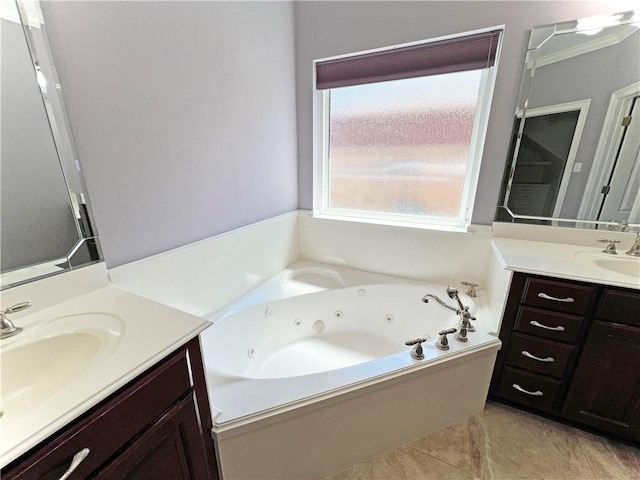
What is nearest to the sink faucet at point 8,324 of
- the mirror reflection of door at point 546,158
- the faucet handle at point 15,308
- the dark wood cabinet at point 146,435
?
the faucet handle at point 15,308

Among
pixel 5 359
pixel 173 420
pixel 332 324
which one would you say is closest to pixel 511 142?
pixel 332 324

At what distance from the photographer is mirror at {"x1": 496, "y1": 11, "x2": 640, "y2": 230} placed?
1420mm

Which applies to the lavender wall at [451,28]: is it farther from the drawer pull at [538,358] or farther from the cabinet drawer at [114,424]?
the cabinet drawer at [114,424]

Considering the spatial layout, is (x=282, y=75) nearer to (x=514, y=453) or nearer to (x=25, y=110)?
(x=25, y=110)

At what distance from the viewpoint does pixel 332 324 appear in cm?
204

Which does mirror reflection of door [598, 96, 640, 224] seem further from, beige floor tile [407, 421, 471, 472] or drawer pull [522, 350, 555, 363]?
beige floor tile [407, 421, 471, 472]

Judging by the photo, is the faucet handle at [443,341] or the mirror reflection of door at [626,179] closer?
the faucet handle at [443,341]

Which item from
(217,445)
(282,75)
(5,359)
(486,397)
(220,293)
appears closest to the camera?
(5,359)

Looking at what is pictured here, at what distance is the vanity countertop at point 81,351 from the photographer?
0.55 meters

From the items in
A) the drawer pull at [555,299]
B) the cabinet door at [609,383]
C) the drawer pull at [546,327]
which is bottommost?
the cabinet door at [609,383]

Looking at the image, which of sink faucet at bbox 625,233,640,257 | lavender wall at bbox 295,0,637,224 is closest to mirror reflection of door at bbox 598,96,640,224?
sink faucet at bbox 625,233,640,257

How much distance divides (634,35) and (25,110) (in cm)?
262

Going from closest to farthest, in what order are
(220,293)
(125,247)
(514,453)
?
1. (125,247)
2. (514,453)
3. (220,293)

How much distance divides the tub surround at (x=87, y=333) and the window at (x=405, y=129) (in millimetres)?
1607
